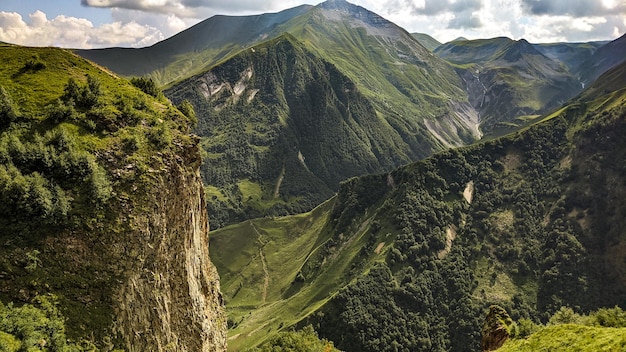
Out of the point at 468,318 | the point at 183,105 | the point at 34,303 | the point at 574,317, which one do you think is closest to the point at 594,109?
the point at 468,318

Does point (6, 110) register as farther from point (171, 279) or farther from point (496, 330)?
point (496, 330)

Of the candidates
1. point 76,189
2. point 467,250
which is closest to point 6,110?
point 76,189

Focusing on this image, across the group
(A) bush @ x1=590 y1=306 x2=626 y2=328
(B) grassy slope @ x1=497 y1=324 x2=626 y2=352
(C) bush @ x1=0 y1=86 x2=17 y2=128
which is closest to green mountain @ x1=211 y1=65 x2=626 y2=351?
(A) bush @ x1=590 y1=306 x2=626 y2=328

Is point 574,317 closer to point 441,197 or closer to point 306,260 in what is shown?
point 441,197

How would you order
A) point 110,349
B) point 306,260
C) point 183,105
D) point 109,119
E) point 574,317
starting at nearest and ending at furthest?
point 110,349
point 109,119
point 183,105
point 574,317
point 306,260

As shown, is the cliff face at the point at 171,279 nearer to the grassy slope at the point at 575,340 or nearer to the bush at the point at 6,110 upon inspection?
the bush at the point at 6,110
